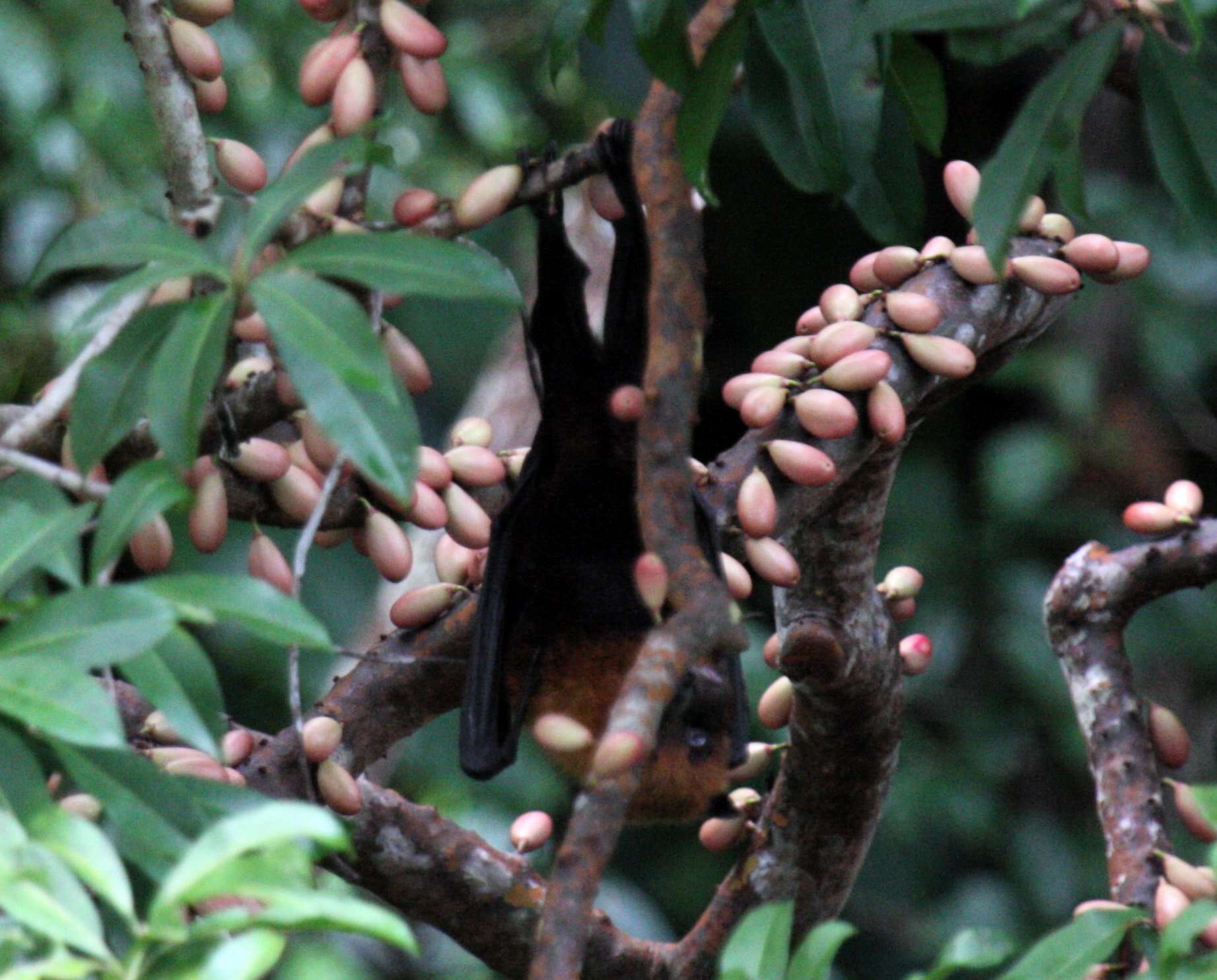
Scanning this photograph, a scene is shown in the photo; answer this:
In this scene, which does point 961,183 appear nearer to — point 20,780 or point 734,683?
point 734,683

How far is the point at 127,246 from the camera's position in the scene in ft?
2.29

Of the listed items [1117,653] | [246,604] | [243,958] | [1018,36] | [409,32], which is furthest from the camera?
[1117,653]

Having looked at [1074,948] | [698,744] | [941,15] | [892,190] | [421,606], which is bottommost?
[698,744]

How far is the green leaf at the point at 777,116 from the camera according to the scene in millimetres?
1017

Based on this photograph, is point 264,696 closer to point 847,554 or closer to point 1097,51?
point 847,554

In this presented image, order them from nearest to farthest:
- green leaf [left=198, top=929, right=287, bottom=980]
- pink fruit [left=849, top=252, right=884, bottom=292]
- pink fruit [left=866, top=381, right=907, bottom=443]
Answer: green leaf [left=198, top=929, right=287, bottom=980], pink fruit [left=866, top=381, right=907, bottom=443], pink fruit [left=849, top=252, right=884, bottom=292]

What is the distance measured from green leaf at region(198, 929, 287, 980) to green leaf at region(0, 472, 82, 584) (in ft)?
0.66

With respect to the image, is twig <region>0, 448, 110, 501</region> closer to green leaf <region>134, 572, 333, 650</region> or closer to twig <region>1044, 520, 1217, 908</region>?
green leaf <region>134, 572, 333, 650</region>

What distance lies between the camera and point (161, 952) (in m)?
0.55

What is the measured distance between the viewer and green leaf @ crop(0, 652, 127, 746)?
0.57 metres

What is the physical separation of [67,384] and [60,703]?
0.86ft

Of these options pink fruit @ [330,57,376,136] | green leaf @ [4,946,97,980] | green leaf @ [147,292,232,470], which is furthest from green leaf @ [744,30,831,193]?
green leaf @ [4,946,97,980]

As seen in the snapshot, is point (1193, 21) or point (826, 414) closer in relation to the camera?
point (1193, 21)

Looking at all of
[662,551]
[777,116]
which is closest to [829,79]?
[777,116]
